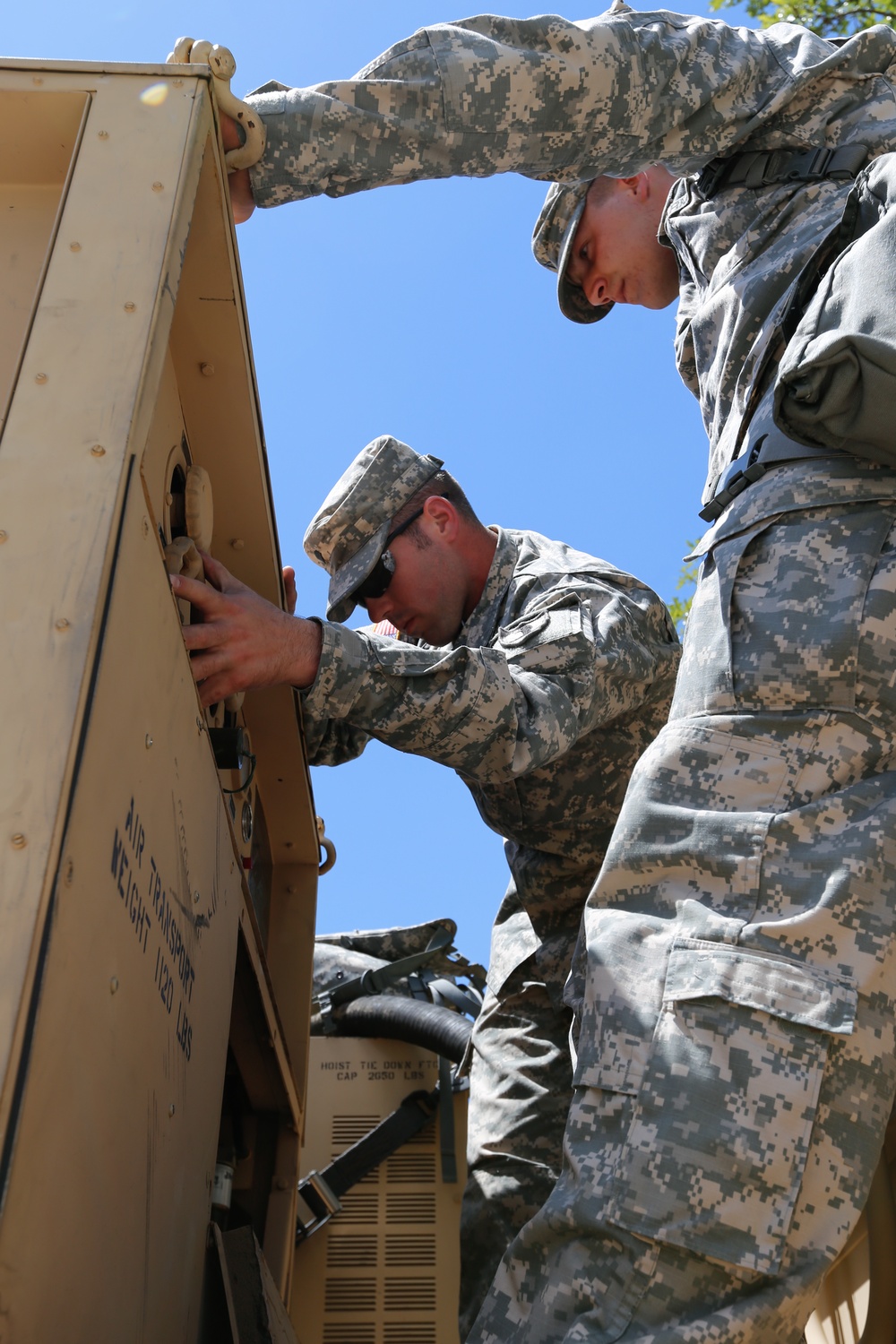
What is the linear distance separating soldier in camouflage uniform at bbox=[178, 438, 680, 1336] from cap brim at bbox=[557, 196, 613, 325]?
0.70 meters

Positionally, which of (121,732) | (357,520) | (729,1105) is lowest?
(729,1105)

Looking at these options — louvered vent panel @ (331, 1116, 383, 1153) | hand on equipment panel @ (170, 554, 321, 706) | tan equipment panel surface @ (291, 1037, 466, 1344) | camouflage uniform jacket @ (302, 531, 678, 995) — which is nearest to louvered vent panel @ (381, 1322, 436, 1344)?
tan equipment panel surface @ (291, 1037, 466, 1344)

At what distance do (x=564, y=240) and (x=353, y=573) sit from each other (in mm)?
1132

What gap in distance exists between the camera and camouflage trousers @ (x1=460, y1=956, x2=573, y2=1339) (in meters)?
3.45

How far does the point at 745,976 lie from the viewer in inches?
66.3

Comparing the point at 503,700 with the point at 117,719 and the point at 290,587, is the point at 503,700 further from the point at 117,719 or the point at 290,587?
the point at 117,719

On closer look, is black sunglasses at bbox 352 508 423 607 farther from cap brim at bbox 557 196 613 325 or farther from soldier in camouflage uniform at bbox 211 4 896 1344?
soldier in camouflage uniform at bbox 211 4 896 1344

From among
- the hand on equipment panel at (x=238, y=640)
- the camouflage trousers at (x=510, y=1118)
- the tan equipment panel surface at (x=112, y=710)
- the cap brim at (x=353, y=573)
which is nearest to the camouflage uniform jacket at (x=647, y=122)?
the tan equipment panel surface at (x=112, y=710)

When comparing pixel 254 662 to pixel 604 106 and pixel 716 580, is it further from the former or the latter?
pixel 604 106

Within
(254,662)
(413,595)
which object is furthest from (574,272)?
(254,662)

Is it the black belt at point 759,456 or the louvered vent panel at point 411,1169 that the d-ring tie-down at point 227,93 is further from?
the louvered vent panel at point 411,1169

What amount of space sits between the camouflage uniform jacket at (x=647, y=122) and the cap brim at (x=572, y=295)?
0.86 m

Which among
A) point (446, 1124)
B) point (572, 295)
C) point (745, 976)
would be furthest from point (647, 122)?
point (446, 1124)

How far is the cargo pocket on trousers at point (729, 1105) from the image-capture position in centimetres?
158
